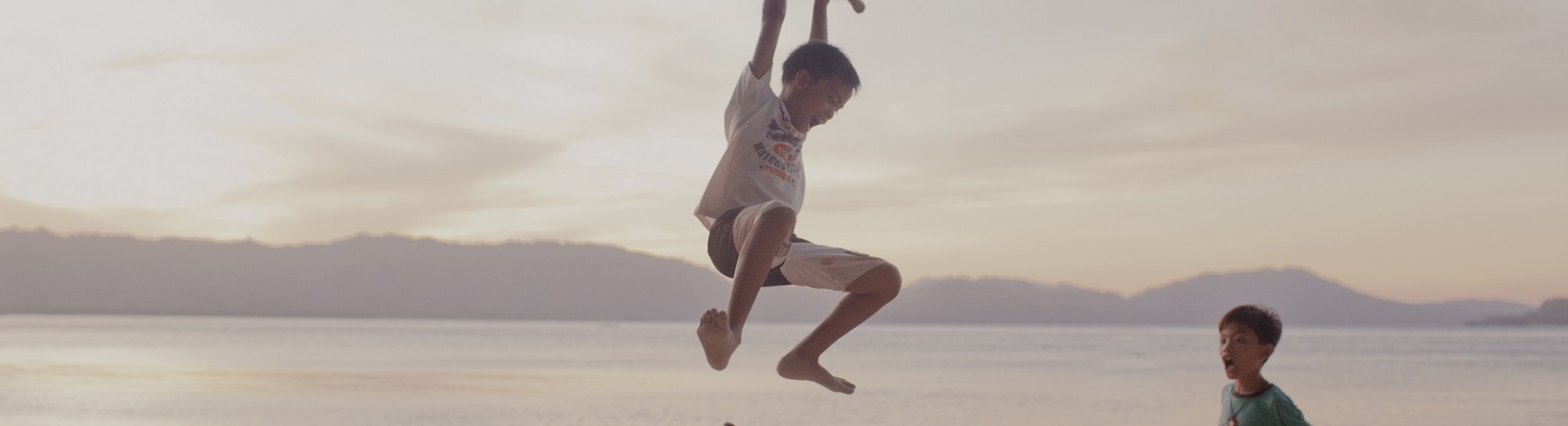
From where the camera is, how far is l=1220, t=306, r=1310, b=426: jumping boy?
4562 millimetres

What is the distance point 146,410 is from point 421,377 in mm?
13529

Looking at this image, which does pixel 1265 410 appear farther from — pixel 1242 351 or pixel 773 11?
pixel 773 11

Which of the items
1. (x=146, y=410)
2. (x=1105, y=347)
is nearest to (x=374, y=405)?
(x=146, y=410)

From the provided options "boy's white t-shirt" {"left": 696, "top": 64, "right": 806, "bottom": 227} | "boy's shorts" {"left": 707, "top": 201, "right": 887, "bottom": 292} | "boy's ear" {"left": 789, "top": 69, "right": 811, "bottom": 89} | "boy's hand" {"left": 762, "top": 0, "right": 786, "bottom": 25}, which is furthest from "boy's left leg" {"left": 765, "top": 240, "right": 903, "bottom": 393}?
"boy's hand" {"left": 762, "top": 0, "right": 786, "bottom": 25}

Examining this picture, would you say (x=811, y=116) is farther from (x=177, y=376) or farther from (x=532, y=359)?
(x=532, y=359)

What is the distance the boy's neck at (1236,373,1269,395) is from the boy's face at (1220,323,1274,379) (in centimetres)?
1

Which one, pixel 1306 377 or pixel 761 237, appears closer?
pixel 761 237

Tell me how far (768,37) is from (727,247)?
72 centimetres

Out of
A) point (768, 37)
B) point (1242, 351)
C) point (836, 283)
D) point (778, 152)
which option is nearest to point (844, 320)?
point (836, 283)

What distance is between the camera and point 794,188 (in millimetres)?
4680

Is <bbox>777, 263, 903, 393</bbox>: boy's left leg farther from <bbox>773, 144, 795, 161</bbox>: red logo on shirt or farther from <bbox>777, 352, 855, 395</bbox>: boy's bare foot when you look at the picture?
<bbox>773, 144, 795, 161</bbox>: red logo on shirt

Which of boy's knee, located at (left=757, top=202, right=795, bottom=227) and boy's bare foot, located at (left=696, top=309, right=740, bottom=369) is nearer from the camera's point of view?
boy's bare foot, located at (left=696, top=309, right=740, bottom=369)

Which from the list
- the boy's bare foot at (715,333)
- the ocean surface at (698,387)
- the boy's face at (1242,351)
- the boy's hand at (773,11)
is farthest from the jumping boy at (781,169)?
the ocean surface at (698,387)

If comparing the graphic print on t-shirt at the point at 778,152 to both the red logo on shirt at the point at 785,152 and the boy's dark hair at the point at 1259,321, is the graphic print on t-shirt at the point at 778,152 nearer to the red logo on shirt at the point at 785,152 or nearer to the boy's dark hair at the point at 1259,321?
the red logo on shirt at the point at 785,152
